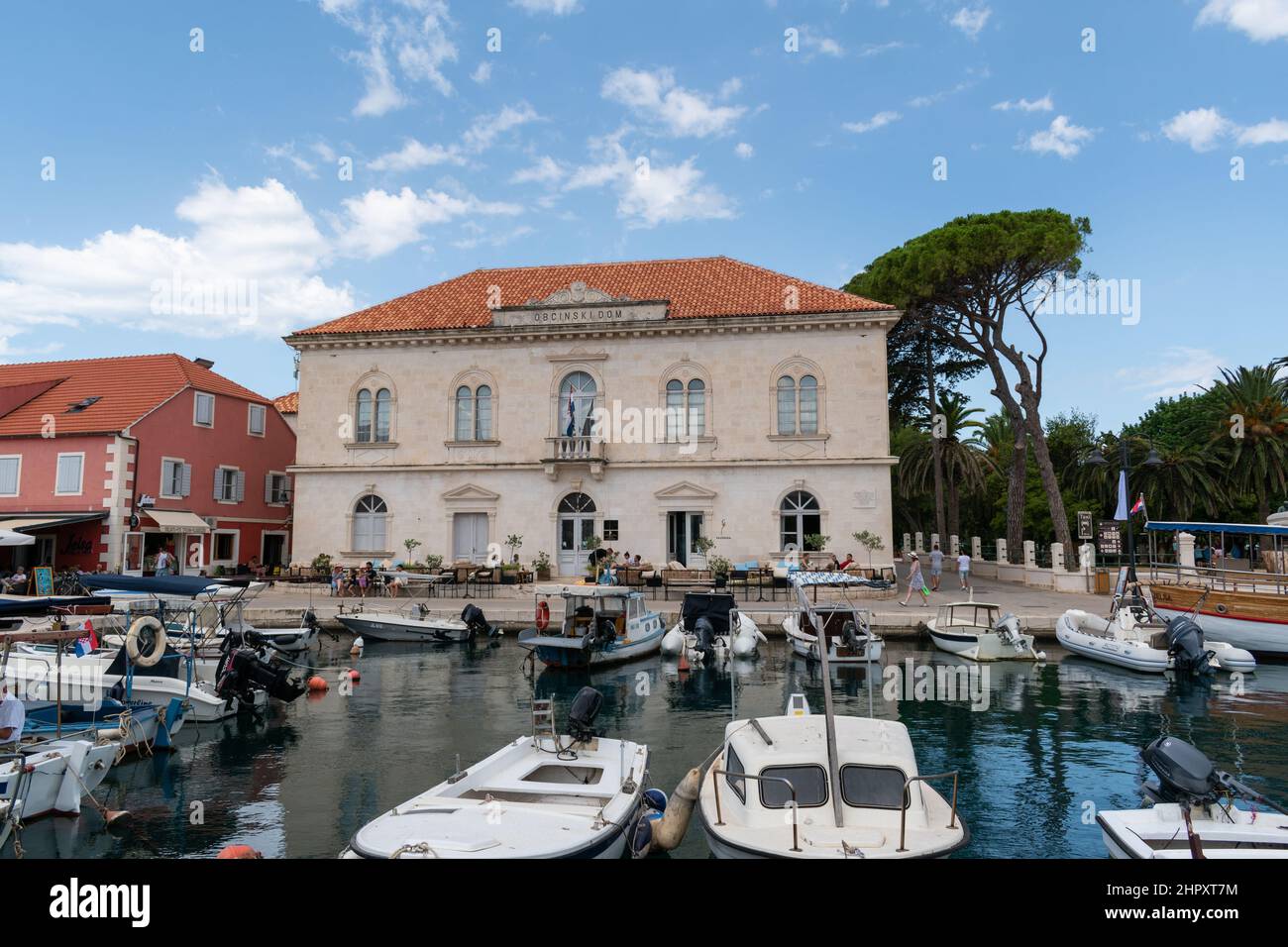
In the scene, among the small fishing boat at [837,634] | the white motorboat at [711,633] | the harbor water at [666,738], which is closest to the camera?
the harbor water at [666,738]

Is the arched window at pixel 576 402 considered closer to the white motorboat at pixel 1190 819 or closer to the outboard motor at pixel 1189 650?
Answer: the outboard motor at pixel 1189 650

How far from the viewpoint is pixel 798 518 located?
30.5 metres

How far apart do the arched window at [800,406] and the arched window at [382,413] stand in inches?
651

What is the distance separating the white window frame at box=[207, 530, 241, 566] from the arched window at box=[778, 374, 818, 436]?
974 inches

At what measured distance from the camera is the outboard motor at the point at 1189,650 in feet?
60.8

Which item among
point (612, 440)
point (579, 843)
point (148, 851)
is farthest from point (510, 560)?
point (579, 843)

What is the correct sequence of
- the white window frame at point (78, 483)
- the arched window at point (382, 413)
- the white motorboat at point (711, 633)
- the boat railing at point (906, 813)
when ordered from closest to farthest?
the boat railing at point (906, 813), the white motorboat at point (711, 633), the white window frame at point (78, 483), the arched window at point (382, 413)

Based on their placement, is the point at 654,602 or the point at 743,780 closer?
the point at 743,780

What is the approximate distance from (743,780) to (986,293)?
110ft

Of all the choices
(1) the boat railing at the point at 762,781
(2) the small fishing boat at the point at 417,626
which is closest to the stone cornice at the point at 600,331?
(2) the small fishing boat at the point at 417,626

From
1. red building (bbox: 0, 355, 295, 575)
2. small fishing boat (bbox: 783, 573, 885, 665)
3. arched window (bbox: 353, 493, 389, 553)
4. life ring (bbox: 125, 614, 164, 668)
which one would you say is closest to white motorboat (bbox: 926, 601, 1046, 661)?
small fishing boat (bbox: 783, 573, 885, 665)

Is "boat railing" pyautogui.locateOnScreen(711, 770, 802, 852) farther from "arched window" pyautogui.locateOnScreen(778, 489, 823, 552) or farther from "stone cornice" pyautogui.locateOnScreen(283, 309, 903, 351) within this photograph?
"stone cornice" pyautogui.locateOnScreen(283, 309, 903, 351)

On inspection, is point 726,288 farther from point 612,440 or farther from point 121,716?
point 121,716
